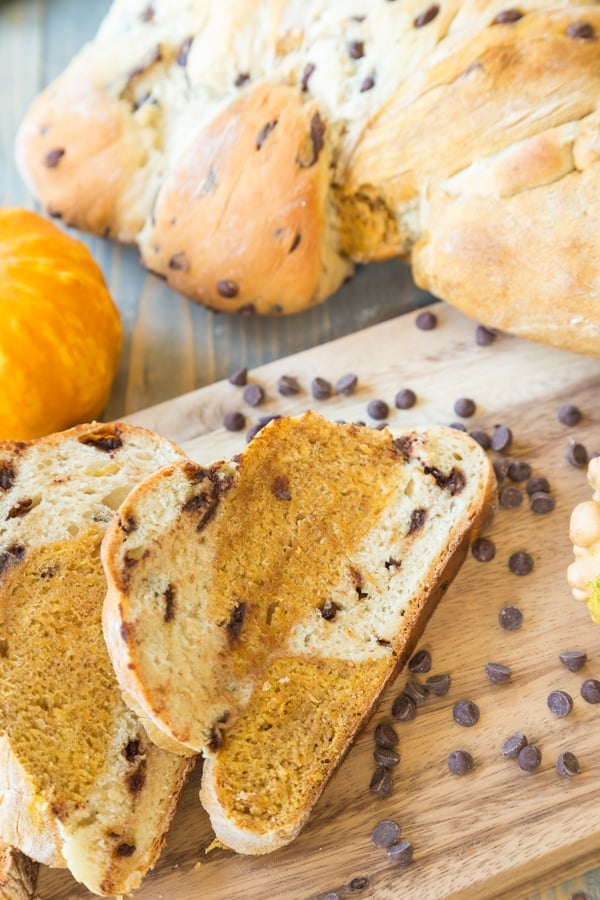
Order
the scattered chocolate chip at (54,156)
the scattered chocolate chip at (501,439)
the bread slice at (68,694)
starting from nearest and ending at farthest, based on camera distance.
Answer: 1. the bread slice at (68,694)
2. the scattered chocolate chip at (501,439)
3. the scattered chocolate chip at (54,156)

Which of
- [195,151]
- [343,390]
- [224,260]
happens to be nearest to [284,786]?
[343,390]

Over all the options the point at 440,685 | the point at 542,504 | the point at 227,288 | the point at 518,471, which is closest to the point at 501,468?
the point at 518,471

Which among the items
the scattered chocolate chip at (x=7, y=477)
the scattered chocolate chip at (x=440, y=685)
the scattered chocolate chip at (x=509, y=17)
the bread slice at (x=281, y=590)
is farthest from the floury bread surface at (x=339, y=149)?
the scattered chocolate chip at (x=440, y=685)

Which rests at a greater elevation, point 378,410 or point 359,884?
point 378,410

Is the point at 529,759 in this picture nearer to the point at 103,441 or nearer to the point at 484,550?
the point at 484,550

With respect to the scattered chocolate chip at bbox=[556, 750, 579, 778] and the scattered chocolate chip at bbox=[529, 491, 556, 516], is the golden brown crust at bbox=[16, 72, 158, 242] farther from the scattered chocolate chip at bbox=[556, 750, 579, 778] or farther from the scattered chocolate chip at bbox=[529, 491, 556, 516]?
the scattered chocolate chip at bbox=[556, 750, 579, 778]

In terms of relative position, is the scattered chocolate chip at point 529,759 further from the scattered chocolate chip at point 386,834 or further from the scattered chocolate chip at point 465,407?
the scattered chocolate chip at point 465,407
